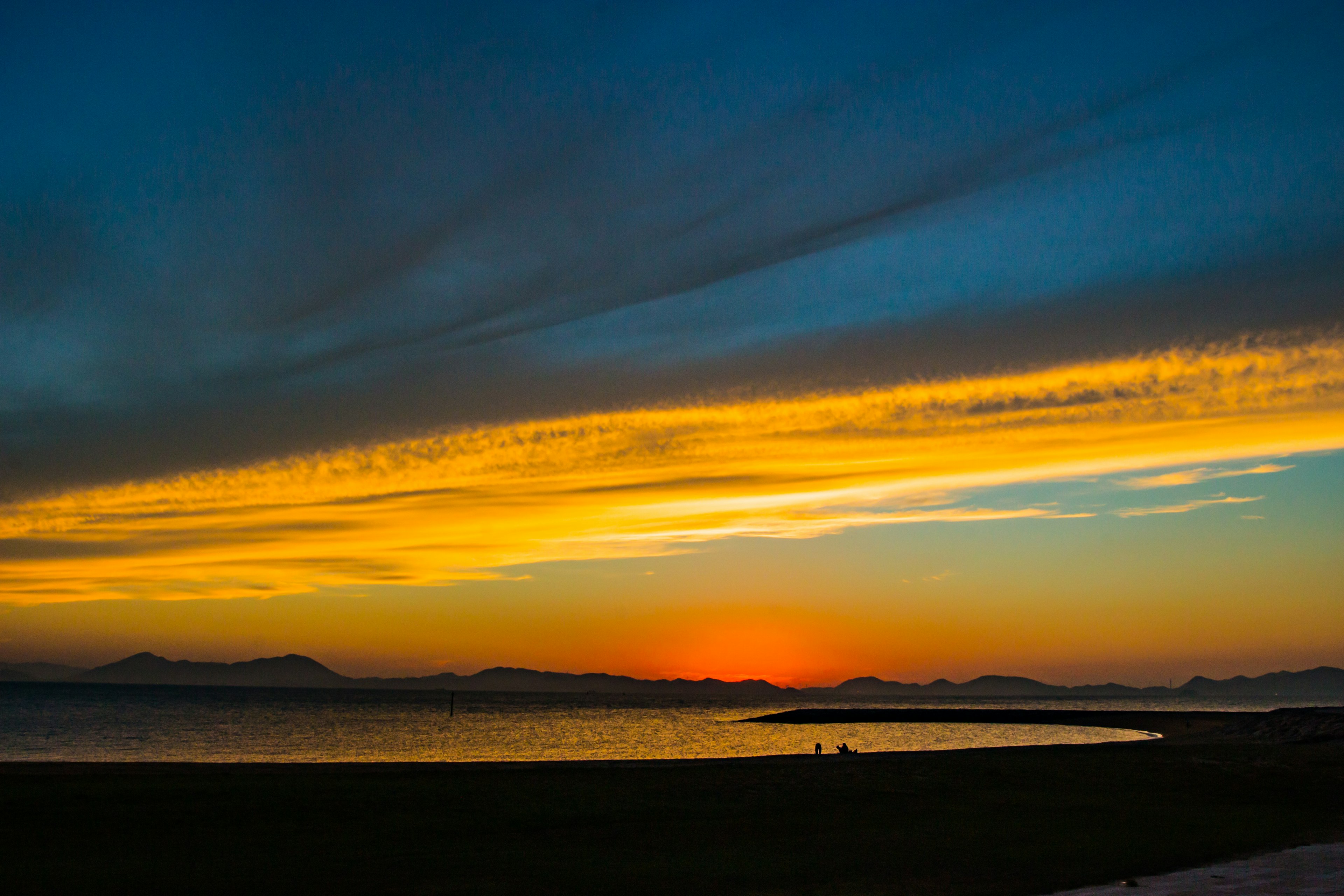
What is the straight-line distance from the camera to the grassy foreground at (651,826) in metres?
15.3

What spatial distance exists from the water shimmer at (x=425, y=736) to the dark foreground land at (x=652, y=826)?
28.9 metres

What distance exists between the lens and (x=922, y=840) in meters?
18.9

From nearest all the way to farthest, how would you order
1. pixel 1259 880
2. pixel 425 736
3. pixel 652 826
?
pixel 1259 880
pixel 652 826
pixel 425 736

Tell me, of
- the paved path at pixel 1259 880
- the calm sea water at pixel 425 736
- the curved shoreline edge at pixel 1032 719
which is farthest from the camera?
the curved shoreline edge at pixel 1032 719

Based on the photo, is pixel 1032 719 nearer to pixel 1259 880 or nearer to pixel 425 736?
pixel 425 736

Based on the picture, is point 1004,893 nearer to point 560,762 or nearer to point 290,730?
point 560,762

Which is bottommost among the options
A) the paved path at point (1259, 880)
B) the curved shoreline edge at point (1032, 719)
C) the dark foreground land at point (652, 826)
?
the curved shoreline edge at point (1032, 719)

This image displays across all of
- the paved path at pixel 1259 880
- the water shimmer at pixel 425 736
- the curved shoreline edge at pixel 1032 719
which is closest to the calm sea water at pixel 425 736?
the water shimmer at pixel 425 736

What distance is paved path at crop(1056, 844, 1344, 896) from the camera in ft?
37.2

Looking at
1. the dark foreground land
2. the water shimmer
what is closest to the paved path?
the dark foreground land

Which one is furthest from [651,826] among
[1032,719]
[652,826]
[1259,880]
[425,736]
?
[1032,719]

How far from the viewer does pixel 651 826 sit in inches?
834

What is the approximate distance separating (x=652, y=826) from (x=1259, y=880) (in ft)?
41.2

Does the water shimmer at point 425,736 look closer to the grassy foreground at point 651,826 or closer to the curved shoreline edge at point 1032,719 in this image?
the curved shoreline edge at point 1032,719
